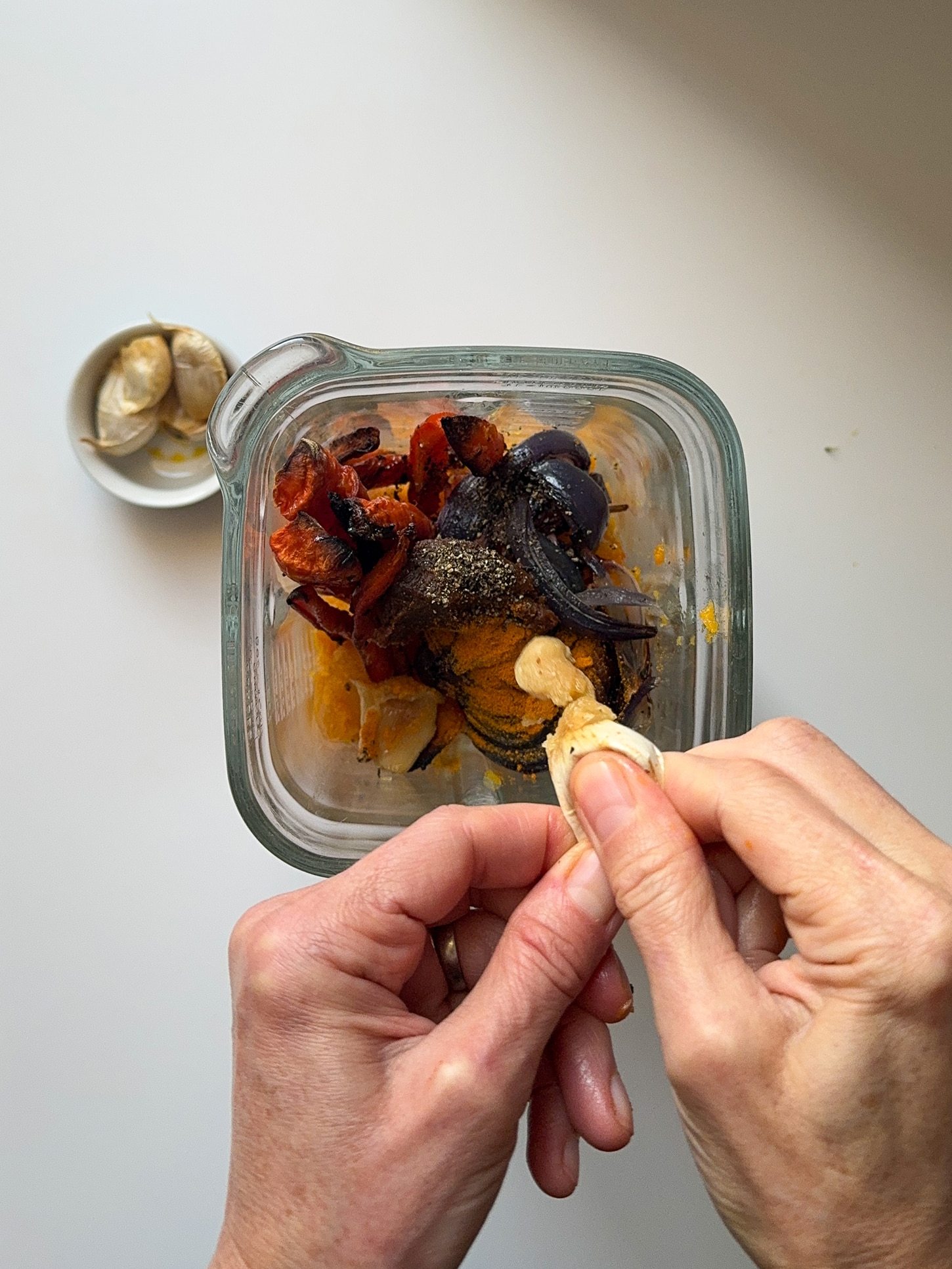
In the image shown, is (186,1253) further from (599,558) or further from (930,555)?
(930,555)

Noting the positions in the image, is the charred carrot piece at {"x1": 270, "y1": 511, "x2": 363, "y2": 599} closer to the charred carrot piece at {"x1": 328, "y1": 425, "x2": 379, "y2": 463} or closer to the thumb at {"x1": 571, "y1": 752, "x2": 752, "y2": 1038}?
the charred carrot piece at {"x1": 328, "y1": 425, "x2": 379, "y2": 463}

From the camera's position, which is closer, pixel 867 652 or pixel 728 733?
pixel 728 733

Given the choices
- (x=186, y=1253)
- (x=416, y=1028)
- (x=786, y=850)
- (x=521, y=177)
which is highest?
(x=521, y=177)

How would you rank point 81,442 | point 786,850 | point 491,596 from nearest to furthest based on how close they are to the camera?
point 786,850, point 491,596, point 81,442

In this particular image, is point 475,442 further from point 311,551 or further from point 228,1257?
point 228,1257

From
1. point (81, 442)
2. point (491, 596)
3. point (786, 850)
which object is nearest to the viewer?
point (786, 850)

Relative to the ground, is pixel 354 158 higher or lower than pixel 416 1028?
higher

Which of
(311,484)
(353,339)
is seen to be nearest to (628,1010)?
(311,484)

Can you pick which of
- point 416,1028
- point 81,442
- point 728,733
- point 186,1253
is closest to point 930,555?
point 728,733

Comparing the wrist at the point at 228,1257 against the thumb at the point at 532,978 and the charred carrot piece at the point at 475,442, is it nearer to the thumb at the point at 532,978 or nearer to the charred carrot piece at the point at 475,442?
the thumb at the point at 532,978
